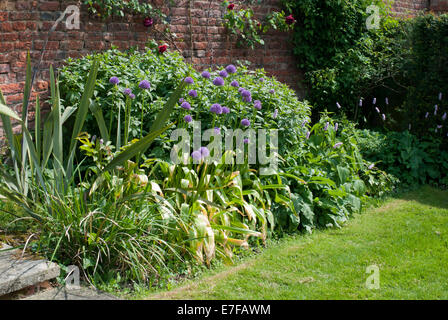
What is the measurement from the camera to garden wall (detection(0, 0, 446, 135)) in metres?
4.68

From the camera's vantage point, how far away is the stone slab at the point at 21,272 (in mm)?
2793

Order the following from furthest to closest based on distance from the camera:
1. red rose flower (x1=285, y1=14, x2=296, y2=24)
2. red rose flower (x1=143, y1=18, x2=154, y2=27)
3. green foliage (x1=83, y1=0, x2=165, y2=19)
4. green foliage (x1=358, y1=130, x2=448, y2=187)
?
red rose flower (x1=285, y1=14, x2=296, y2=24) → green foliage (x1=358, y1=130, x2=448, y2=187) → red rose flower (x1=143, y1=18, x2=154, y2=27) → green foliage (x1=83, y1=0, x2=165, y2=19)

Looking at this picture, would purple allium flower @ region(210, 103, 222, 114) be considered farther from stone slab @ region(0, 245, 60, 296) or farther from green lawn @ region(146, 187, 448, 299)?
stone slab @ region(0, 245, 60, 296)

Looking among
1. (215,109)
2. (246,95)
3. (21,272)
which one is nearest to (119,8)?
(246,95)

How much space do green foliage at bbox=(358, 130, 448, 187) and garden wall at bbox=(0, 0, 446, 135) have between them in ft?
5.17

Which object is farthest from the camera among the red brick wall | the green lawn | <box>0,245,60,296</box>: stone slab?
the red brick wall

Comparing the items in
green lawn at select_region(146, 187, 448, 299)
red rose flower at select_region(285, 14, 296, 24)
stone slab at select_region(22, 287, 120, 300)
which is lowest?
green lawn at select_region(146, 187, 448, 299)

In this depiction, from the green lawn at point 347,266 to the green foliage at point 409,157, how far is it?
1.27 m

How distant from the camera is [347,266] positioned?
3.75 meters

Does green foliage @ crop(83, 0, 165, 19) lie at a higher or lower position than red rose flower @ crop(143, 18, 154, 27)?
higher

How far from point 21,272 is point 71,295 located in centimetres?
31

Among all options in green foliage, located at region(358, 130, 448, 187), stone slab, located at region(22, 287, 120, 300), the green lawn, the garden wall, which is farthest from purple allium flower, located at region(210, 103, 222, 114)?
green foliage, located at region(358, 130, 448, 187)

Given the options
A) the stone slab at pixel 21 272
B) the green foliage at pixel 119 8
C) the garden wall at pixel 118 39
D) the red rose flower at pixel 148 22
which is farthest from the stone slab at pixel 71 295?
the red rose flower at pixel 148 22

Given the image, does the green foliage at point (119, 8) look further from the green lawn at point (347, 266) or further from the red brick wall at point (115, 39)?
the green lawn at point (347, 266)
